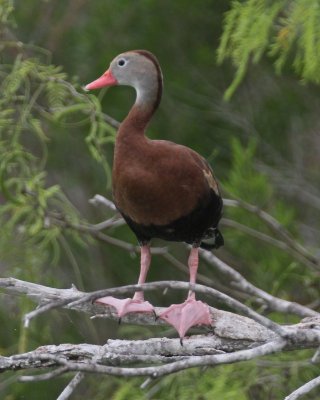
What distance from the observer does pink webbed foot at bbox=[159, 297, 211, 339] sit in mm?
3939

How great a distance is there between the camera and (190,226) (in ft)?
14.3

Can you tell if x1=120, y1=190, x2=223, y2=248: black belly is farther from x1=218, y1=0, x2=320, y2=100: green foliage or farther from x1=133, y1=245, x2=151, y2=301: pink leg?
x1=218, y1=0, x2=320, y2=100: green foliage

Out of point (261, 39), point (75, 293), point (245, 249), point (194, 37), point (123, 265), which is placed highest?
point (261, 39)

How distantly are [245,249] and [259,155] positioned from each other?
1.09 meters

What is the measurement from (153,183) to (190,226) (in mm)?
312

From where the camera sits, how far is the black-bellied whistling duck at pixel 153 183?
13.5 feet

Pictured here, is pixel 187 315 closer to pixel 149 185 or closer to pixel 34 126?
pixel 149 185

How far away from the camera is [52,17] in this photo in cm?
748

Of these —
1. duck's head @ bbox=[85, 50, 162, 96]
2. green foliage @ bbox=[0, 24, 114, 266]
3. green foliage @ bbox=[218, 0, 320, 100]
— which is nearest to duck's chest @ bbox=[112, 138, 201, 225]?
duck's head @ bbox=[85, 50, 162, 96]

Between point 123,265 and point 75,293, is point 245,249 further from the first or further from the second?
point 75,293

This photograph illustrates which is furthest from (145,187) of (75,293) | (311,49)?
(311,49)

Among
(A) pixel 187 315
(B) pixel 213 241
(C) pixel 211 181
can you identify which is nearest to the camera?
(A) pixel 187 315

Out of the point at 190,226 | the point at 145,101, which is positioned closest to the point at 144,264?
the point at 190,226

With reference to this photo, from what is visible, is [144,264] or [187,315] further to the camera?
[144,264]
